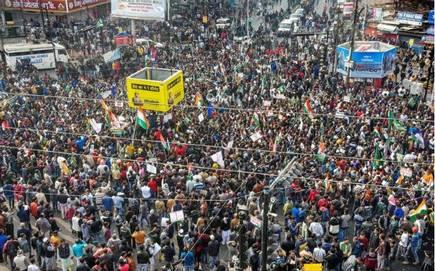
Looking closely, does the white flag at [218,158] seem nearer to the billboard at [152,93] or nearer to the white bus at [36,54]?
the billboard at [152,93]

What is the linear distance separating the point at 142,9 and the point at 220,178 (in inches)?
920

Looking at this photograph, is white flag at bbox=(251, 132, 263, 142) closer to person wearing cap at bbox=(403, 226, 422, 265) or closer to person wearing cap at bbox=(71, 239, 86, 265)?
person wearing cap at bbox=(403, 226, 422, 265)

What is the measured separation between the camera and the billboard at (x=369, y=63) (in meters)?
28.3

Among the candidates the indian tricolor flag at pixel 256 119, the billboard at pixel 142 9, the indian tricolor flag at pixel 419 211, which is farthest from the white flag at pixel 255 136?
the billboard at pixel 142 9

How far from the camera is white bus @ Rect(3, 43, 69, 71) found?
34.6 metres

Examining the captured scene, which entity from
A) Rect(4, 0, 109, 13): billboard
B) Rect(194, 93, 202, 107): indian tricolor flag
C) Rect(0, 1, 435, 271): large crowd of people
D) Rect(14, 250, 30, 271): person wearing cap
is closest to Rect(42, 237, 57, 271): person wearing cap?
Rect(0, 1, 435, 271): large crowd of people

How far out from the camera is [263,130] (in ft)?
71.8

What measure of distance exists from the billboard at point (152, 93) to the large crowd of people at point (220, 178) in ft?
2.56

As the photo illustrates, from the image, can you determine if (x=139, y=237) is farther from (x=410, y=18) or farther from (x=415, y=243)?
(x=410, y=18)

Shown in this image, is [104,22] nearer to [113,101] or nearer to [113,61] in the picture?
[113,61]

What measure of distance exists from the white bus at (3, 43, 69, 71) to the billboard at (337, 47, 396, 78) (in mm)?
17788

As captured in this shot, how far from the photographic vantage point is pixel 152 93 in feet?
74.0

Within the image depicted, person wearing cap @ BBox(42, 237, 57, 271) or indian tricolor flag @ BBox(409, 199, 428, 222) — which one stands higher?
indian tricolor flag @ BBox(409, 199, 428, 222)

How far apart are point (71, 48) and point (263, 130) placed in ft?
73.4
